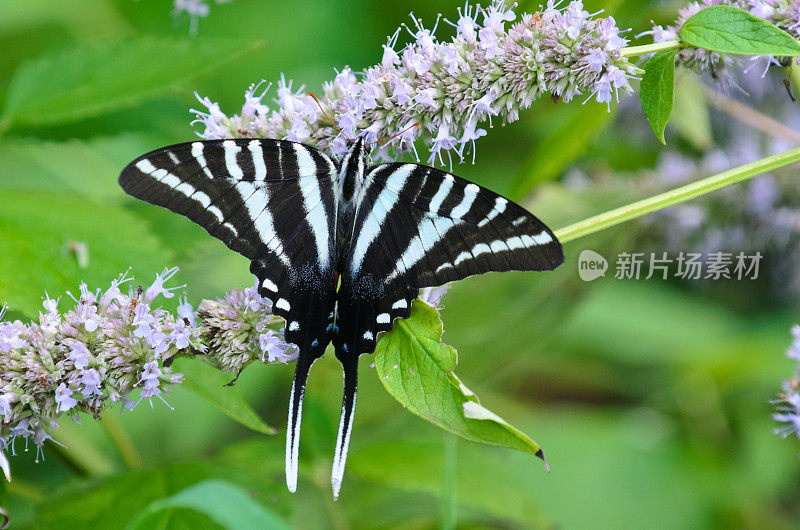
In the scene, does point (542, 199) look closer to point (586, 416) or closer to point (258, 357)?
point (586, 416)

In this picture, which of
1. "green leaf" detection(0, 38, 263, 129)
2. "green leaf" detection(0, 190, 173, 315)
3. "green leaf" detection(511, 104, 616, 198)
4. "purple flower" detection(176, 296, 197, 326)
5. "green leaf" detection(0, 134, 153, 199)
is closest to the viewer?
"purple flower" detection(176, 296, 197, 326)

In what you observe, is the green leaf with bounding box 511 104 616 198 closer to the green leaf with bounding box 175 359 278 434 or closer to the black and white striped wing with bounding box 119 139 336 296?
the black and white striped wing with bounding box 119 139 336 296

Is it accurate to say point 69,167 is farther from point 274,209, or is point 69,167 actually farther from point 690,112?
point 690,112

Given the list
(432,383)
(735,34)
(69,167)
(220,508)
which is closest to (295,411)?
(220,508)

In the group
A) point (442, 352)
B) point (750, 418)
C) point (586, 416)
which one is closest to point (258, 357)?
point (442, 352)

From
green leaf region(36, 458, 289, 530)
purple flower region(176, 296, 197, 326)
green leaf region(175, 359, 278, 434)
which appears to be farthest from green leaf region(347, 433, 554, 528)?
purple flower region(176, 296, 197, 326)
